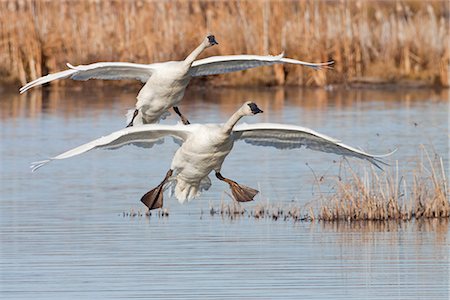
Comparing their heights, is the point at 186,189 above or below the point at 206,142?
below

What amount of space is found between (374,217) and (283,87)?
2085cm

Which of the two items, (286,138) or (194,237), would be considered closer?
(286,138)

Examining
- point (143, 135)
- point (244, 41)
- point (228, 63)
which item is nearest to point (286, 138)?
point (228, 63)

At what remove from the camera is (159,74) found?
14.6 metres

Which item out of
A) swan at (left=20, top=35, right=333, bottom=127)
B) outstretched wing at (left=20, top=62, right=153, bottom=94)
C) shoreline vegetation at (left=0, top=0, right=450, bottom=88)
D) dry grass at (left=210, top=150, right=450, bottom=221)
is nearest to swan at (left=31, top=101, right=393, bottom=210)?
swan at (left=20, top=35, right=333, bottom=127)

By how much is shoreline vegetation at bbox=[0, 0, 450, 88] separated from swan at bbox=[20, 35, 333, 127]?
1989 cm

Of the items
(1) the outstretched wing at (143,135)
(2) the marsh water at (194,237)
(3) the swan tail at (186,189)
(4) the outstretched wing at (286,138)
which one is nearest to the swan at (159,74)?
(1) the outstretched wing at (143,135)

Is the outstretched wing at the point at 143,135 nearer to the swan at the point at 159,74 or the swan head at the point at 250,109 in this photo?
the swan at the point at 159,74

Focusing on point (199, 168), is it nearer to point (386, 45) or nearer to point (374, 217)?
point (374, 217)

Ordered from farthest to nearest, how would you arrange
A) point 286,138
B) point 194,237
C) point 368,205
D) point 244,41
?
point 244,41 → point 368,205 → point 194,237 → point 286,138

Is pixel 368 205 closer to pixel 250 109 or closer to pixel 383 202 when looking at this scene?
pixel 383 202

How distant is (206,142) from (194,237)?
3058mm

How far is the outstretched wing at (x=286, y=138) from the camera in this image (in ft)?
45.8

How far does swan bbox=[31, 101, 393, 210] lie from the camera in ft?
44.4
